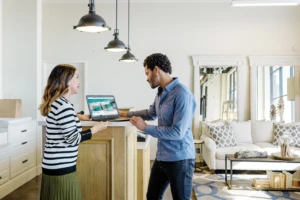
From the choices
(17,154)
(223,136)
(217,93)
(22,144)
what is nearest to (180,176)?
(17,154)

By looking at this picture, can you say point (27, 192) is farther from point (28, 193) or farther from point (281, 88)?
point (281, 88)

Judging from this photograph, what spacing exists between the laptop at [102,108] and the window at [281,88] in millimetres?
5139

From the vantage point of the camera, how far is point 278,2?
551cm

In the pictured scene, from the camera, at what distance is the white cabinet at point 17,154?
161 inches

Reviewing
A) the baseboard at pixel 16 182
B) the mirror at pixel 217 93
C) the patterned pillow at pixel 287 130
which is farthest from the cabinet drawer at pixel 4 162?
the patterned pillow at pixel 287 130

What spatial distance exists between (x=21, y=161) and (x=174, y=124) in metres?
3.40

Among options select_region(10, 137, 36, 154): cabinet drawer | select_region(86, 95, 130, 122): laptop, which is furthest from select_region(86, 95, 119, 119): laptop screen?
select_region(10, 137, 36, 154): cabinet drawer

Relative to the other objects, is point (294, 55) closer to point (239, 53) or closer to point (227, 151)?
point (239, 53)

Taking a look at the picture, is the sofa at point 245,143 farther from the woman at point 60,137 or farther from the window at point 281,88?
the woman at point 60,137

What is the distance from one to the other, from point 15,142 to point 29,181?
82cm

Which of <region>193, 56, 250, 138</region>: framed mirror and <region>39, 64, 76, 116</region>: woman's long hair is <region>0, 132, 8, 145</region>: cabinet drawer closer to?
<region>39, 64, 76, 116</region>: woman's long hair

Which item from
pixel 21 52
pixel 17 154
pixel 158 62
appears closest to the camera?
pixel 158 62

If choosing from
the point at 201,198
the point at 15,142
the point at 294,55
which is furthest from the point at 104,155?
the point at 294,55

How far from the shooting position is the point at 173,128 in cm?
197
